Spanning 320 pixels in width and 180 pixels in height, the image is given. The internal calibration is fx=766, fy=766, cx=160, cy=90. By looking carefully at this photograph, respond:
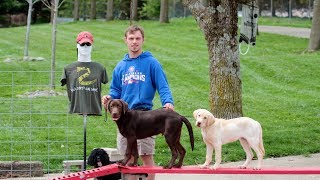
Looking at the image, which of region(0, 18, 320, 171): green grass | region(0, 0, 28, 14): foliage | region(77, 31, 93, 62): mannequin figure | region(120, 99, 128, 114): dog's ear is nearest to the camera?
region(120, 99, 128, 114): dog's ear

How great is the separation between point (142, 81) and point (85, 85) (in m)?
0.90

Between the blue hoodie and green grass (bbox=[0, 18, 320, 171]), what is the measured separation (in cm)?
274

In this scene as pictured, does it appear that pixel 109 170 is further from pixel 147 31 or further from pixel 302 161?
pixel 147 31

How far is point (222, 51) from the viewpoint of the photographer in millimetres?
11930

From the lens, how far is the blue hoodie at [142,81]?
291 inches

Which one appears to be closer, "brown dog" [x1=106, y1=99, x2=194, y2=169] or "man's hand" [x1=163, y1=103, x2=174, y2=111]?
"brown dog" [x1=106, y1=99, x2=194, y2=169]

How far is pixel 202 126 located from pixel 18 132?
5155mm

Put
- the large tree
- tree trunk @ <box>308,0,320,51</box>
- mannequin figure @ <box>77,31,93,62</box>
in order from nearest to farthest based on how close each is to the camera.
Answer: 1. mannequin figure @ <box>77,31,93,62</box>
2. the large tree
3. tree trunk @ <box>308,0,320,51</box>

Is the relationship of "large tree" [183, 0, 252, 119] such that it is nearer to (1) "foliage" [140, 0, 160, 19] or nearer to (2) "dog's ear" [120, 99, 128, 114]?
(2) "dog's ear" [120, 99, 128, 114]

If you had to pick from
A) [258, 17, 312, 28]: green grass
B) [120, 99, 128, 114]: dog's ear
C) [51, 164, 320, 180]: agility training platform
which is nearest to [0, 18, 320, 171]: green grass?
[51, 164, 320, 180]: agility training platform

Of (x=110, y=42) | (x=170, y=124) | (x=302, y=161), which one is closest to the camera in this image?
(x=170, y=124)

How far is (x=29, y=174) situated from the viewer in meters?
9.38

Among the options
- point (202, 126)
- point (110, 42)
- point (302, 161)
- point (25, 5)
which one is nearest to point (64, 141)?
point (302, 161)

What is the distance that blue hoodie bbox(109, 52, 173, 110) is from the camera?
291 inches
